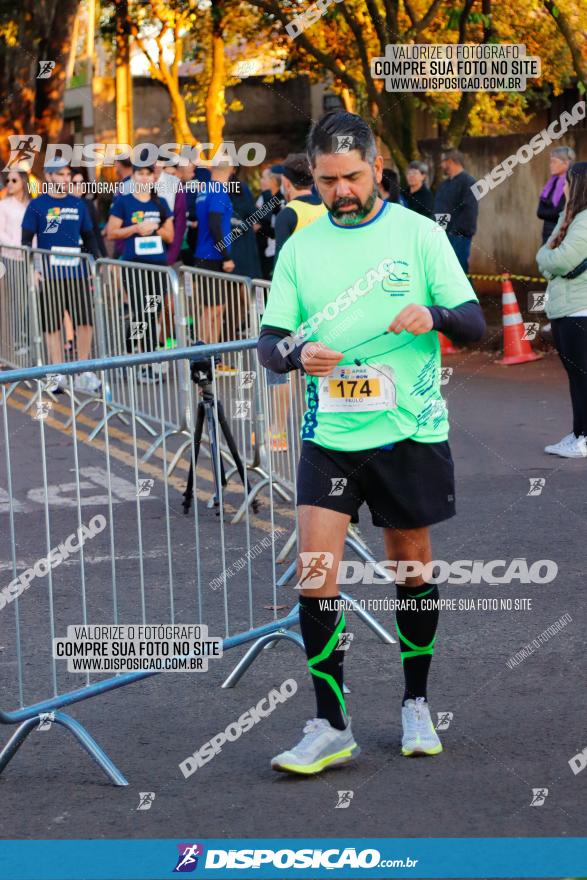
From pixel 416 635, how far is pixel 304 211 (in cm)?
499

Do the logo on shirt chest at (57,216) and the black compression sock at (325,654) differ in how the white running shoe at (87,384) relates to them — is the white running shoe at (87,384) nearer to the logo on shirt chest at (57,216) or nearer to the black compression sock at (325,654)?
the logo on shirt chest at (57,216)

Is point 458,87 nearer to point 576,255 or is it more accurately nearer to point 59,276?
point 59,276

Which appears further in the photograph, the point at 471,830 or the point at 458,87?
the point at 458,87

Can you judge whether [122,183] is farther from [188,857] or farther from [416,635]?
[188,857]

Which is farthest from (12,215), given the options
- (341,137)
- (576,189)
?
(341,137)

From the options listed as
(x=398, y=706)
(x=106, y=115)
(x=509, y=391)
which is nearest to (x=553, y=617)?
(x=398, y=706)

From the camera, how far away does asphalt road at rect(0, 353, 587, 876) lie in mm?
4516

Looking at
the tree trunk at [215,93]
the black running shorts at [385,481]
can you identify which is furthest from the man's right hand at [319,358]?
the tree trunk at [215,93]

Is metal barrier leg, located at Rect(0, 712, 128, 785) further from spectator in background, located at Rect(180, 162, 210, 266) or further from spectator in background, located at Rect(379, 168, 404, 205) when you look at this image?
spectator in background, located at Rect(180, 162, 210, 266)

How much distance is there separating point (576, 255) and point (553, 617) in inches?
150

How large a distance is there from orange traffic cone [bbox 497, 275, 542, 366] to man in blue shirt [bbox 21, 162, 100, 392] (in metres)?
4.21

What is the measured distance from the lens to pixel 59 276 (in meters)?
13.4

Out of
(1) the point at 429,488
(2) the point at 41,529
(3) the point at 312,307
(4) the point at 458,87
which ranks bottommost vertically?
(2) the point at 41,529

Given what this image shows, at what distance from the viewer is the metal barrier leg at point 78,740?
4.87 m
